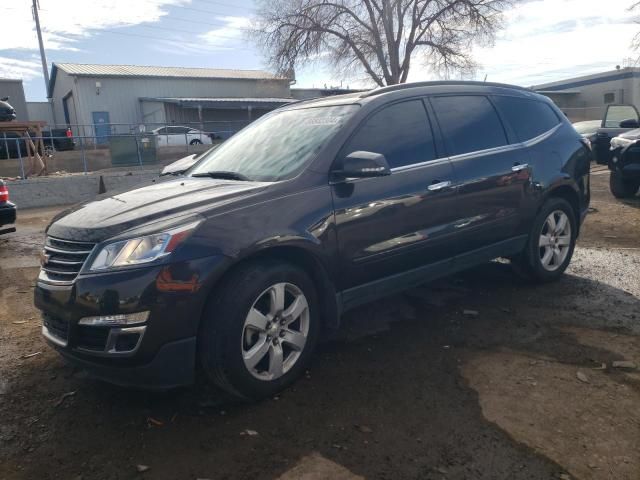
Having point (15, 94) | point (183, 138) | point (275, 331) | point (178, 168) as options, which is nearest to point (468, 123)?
point (275, 331)

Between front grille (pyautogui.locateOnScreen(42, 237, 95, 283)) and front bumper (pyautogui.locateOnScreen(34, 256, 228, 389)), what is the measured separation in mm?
92

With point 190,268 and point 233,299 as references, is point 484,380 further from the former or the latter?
point 190,268

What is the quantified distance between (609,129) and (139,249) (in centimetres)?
1308

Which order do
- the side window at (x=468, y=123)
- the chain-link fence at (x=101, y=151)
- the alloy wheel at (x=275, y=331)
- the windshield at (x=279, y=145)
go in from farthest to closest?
the chain-link fence at (x=101, y=151), the side window at (x=468, y=123), the windshield at (x=279, y=145), the alloy wheel at (x=275, y=331)

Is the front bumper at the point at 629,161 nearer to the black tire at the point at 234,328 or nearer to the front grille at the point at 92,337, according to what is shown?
the black tire at the point at 234,328

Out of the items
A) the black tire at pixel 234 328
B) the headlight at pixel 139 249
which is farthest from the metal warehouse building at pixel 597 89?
the headlight at pixel 139 249

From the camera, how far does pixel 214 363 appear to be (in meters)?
2.70

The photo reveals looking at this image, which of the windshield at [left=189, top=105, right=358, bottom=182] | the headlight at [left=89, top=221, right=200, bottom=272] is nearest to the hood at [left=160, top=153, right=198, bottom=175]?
the windshield at [left=189, top=105, right=358, bottom=182]

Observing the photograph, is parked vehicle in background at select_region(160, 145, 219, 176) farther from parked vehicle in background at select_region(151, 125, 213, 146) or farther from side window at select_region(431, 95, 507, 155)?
parked vehicle in background at select_region(151, 125, 213, 146)

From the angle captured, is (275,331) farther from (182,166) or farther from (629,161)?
(629,161)

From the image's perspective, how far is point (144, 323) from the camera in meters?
2.55

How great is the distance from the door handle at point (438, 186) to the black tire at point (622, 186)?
21.7 ft

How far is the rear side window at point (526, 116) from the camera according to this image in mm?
4578

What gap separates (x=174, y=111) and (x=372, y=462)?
3599 cm
